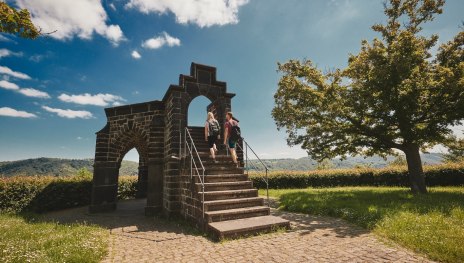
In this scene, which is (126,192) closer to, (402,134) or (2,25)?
(2,25)

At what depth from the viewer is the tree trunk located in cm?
1291

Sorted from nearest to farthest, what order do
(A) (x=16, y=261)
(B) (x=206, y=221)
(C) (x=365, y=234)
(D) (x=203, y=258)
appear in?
(A) (x=16, y=261) < (D) (x=203, y=258) < (C) (x=365, y=234) < (B) (x=206, y=221)

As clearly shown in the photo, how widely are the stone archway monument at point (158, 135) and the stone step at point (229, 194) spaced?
106 inches

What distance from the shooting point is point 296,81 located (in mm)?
13852

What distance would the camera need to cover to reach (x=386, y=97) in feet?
38.5

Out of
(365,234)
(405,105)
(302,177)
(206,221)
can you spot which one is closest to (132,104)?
(206,221)

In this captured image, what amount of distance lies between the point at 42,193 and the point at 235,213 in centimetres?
1163

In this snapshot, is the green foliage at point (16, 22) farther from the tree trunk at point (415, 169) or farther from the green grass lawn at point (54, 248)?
the tree trunk at point (415, 169)

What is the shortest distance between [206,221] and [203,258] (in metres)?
1.85

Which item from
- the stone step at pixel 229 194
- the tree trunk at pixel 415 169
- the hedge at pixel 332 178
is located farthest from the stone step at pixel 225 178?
the hedge at pixel 332 178

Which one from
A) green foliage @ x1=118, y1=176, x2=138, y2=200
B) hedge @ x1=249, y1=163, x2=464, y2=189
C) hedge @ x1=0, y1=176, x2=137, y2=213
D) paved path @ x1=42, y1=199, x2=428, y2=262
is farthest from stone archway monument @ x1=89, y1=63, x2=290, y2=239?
hedge @ x1=249, y1=163, x2=464, y2=189

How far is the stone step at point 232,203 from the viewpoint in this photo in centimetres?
691

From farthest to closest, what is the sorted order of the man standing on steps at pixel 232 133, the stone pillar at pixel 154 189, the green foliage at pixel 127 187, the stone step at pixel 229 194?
the green foliage at pixel 127 187 < the stone pillar at pixel 154 189 < the man standing on steps at pixel 232 133 < the stone step at pixel 229 194

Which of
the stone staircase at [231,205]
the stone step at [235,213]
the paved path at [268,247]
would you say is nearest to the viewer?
the paved path at [268,247]
